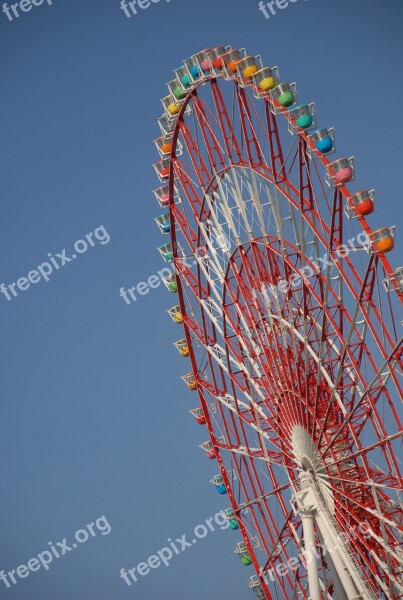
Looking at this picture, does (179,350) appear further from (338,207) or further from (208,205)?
(338,207)

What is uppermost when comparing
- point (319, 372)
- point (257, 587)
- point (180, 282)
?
point (180, 282)

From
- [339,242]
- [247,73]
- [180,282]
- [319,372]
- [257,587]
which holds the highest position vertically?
[247,73]

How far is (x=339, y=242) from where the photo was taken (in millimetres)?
31797

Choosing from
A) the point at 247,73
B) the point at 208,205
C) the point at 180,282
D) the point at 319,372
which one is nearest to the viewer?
the point at 319,372

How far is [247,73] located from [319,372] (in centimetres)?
1002

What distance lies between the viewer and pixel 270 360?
36.9m

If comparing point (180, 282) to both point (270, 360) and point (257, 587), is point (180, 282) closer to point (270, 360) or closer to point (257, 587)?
point (270, 360)

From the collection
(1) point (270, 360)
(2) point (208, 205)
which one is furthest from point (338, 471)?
(2) point (208, 205)

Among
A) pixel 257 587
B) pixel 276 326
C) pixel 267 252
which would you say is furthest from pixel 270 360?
pixel 257 587

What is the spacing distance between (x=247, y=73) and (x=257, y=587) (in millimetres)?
17767

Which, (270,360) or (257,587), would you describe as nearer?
(270,360)

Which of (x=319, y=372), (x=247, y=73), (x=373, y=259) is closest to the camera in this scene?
(x=373, y=259)

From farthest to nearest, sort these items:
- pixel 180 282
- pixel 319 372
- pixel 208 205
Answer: pixel 180 282 < pixel 208 205 < pixel 319 372

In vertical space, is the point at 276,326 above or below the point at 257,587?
above
